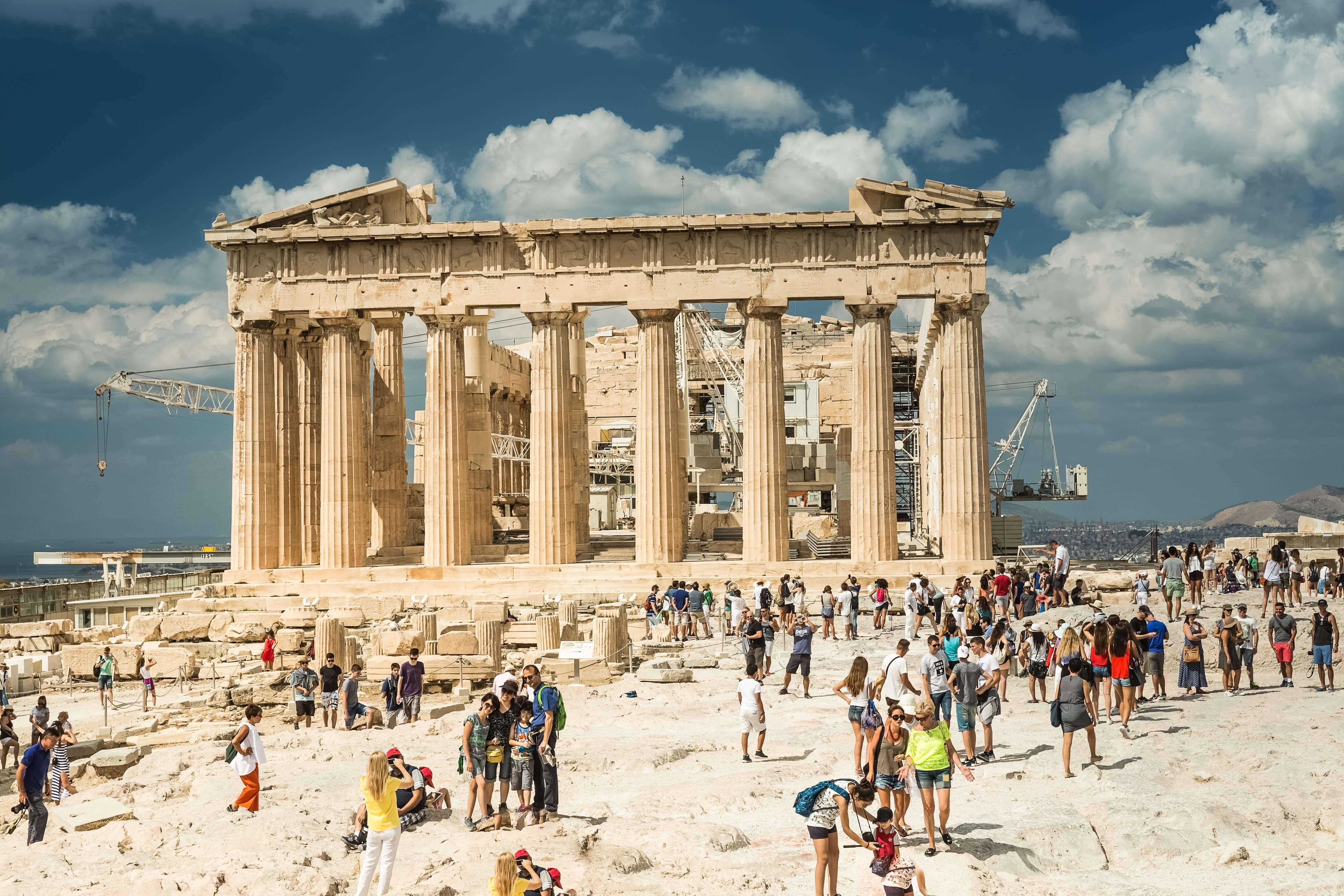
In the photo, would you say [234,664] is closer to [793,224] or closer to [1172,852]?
[793,224]

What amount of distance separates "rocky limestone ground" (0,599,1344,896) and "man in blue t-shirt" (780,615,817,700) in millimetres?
1799

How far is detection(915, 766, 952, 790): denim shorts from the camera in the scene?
13.7 metres

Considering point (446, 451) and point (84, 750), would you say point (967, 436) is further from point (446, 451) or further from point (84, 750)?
point (84, 750)

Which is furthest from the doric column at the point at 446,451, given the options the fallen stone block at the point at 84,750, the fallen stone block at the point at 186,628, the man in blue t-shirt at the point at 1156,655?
the man in blue t-shirt at the point at 1156,655

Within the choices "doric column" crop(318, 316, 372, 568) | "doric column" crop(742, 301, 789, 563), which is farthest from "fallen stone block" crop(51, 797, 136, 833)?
"doric column" crop(742, 301, 789, 563)

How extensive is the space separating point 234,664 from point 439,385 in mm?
12697

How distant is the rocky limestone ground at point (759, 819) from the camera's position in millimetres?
13766

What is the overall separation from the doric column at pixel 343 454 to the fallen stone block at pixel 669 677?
57.1 feet

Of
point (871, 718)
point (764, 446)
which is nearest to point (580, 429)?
point (764, 446)

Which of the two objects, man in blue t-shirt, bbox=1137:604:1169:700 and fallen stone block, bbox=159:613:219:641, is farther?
fallen stone block, bbox=159:613:219:641

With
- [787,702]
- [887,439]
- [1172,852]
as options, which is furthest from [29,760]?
[887,439]

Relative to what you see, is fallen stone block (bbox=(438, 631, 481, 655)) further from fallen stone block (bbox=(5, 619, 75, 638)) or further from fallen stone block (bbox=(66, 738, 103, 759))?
fallen stone block (bbox=(5, 619, 75, 638))

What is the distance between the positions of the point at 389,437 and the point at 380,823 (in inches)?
1263

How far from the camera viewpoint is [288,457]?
43219 mm
